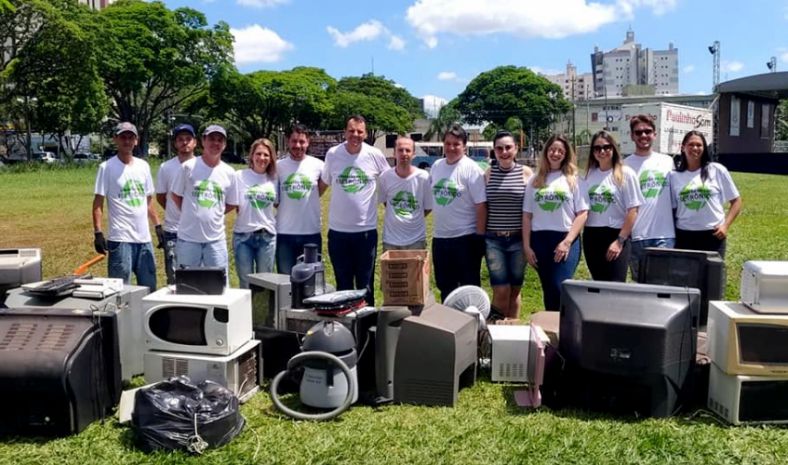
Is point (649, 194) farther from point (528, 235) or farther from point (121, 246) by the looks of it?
point (121, 246)

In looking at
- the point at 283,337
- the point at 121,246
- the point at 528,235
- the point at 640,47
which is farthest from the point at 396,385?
the point at 640,47

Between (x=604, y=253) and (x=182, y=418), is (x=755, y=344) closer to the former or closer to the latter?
(x=604, y=253)

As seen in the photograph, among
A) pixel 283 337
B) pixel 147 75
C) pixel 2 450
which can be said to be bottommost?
pixel 2 450

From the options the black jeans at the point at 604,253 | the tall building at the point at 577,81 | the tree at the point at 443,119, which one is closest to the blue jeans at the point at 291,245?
the black jeans at the point at 604,253

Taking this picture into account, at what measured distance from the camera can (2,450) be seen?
11.9ft

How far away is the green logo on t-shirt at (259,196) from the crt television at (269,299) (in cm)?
77

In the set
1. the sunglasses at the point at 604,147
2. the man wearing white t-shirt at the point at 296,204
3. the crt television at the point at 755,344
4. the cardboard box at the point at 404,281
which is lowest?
the crt television at the point at 755,344

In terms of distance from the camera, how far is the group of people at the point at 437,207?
5230 millimetres

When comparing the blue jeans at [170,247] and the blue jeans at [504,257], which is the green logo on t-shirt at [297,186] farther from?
the blue jeans at [504,257]

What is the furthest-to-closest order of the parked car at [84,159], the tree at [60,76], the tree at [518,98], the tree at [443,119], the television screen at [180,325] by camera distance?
1. the tree at [518,98]
2. the tree at [443,119]
3. the parked car at [84,159]
4. the tree at [60,76]
5. the television screen at [180,325]

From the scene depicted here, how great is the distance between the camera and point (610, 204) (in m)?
5.23

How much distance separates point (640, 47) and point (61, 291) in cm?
16759

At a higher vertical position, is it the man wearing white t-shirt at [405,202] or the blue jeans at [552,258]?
the man wearing white t-shirt at [405,202]

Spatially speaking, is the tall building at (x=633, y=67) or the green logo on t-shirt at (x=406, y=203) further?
the tall building at (x=633, y=67)
